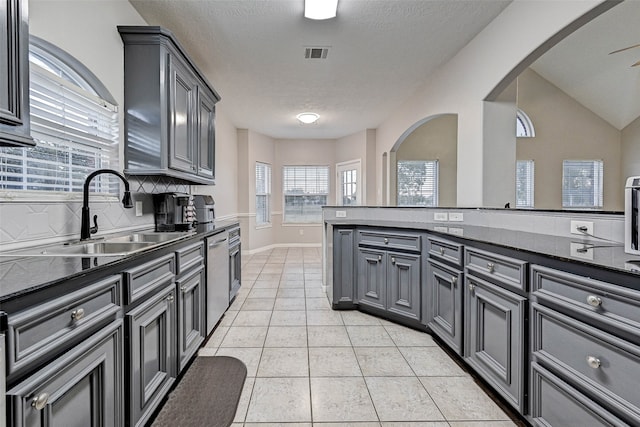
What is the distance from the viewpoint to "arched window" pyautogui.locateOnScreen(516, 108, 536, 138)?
580 centimetres

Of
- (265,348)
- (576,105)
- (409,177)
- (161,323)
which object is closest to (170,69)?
(161,323)

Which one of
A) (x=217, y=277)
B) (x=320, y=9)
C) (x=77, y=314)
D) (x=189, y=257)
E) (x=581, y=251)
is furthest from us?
(x=217, y=277)

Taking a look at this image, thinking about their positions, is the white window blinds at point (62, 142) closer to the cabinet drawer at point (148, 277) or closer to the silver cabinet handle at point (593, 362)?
the cabinet drawer at point (148, 277)

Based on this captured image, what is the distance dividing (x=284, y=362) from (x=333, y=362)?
35 centimetres

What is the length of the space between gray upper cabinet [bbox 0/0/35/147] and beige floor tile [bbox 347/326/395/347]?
234 centimetres

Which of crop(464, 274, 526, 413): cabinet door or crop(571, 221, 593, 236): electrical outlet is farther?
crop(571, 221, 593, 236): electrical outlet

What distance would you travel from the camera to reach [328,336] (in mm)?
2629

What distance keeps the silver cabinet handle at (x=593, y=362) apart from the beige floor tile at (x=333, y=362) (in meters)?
1.27

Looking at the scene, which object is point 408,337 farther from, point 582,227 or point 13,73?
point 13,73

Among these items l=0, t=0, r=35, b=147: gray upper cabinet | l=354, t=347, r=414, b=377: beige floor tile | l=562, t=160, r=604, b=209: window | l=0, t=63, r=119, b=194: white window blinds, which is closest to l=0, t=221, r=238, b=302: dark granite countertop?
l=0, t=0, r=35, b=147: gray upper cabinet

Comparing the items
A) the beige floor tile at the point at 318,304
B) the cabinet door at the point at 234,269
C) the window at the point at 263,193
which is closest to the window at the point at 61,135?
the cabinet door at the point at 234,269

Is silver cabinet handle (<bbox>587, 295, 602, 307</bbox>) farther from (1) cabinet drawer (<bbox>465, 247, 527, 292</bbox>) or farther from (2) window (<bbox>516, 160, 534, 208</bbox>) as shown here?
(2) window (<bbox>516, 160, 534, 208</bbox>)

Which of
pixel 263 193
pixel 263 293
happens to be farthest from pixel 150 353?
pixel 263 193

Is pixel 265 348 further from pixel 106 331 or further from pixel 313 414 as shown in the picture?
pixel 106 331
